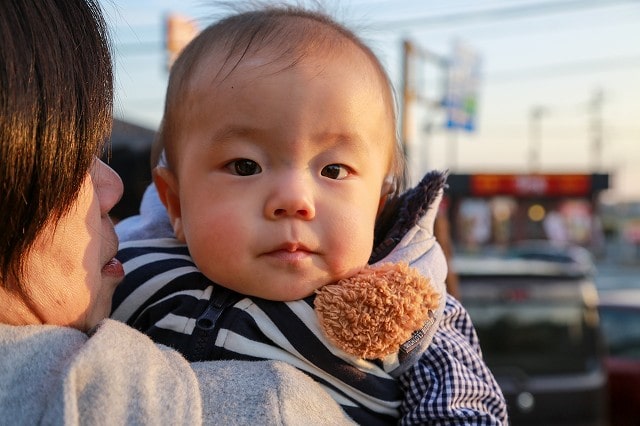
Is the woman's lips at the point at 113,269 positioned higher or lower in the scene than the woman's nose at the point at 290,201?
lower

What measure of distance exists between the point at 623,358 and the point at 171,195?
6.52m

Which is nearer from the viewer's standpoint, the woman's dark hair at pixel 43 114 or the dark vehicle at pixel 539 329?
the woman's dark hair at pixel 43 114

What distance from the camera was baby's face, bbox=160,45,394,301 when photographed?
1.43 metres

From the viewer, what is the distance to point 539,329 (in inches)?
217

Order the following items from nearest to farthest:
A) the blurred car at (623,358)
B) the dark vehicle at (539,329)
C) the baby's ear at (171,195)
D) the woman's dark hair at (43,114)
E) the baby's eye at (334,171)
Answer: the woman's dark hair at (43,114)
the baby's eye at (334,171)
the baby's ear at (171,195)
the dark vehicle at (539,329)
the blurred car at (623,358)

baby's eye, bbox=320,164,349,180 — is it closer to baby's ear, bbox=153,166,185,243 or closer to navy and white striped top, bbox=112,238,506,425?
navy and white striped top, bbox=112,238,506,425

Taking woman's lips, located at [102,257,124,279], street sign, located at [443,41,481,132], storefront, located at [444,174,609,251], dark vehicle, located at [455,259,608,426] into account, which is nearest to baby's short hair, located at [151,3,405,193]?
woman's lips, located at [102,257,124,279]

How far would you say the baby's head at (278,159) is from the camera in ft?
4.70

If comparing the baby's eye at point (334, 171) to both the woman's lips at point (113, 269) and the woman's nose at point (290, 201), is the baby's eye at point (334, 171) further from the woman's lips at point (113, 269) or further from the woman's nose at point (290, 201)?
the woman's lips at point (113, 269)

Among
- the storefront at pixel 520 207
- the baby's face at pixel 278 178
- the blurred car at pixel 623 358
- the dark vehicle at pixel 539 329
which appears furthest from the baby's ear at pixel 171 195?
the storefront at pixel 520 207

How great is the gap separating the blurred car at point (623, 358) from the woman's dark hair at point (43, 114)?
259 inches

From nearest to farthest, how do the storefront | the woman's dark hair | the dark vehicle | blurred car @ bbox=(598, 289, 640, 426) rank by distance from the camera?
the woman's dark hair < the dark vehicle < blurred car @ bbox=(598, 289, 640, 426) < the storefront

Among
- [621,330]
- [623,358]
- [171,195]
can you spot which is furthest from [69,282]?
[621,330]

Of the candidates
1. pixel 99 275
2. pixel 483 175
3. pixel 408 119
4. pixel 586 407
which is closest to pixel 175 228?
pixel 99 275
